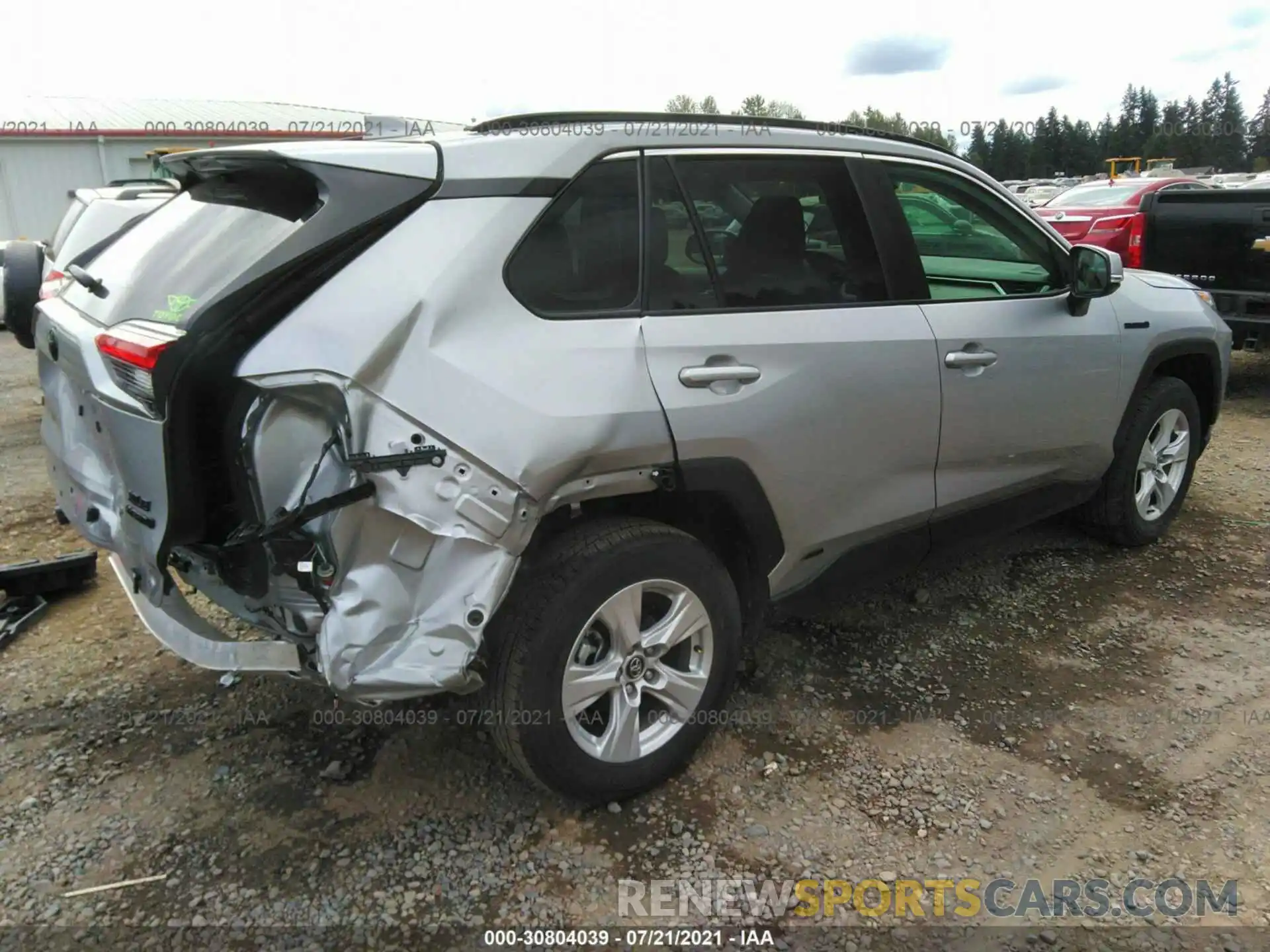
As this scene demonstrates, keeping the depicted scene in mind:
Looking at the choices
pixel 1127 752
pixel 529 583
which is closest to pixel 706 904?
pixel 529 583

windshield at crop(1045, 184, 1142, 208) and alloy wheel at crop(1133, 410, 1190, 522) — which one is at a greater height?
windshield at crop(1045, 184, 1142, 208)

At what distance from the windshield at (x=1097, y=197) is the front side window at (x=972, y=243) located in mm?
6769

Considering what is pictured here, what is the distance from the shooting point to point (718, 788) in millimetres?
2803

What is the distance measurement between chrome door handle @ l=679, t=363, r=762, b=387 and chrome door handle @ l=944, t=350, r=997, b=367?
873 millimetres

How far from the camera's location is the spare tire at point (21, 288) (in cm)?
618

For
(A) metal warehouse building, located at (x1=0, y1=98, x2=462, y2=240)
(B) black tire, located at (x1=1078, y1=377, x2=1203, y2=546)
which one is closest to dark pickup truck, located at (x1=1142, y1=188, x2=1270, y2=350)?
(B) black tire, located at (x1=1078, y1=377, x2=1203, y2=546)

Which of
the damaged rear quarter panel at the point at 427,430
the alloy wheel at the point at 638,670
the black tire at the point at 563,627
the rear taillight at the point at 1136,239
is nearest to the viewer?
the damaged rear quarter panel at the point at 427,430

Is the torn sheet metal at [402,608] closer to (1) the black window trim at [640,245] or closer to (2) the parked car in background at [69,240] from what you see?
(1) the black window trim at [640,245]

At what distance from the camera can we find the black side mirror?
3.56 m

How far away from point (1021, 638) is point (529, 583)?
2278 millimetres

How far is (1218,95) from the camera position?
94.5m

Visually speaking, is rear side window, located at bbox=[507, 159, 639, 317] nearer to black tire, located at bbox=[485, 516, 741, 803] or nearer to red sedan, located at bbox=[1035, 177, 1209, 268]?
black tire, located at bbox=[485, 516, 741, 803]

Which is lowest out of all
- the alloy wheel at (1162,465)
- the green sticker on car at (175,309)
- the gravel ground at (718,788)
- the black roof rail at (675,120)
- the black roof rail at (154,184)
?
the gravel ground at (718,788)

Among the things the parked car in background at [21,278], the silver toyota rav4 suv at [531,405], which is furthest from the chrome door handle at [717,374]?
the parked car in background at [21,278]
